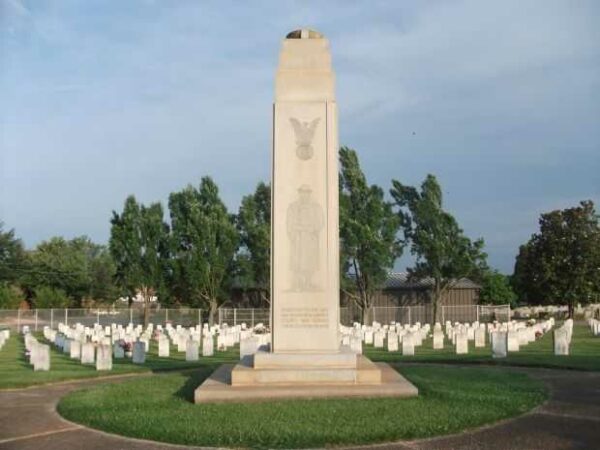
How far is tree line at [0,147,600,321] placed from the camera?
45.2 metres

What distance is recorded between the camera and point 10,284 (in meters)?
57.2

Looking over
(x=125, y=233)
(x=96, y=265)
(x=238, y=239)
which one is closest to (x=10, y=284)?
(x=96, y=265)

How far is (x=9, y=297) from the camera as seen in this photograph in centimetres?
5388

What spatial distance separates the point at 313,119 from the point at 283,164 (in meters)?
0.96

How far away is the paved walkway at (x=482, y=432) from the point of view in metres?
7.26

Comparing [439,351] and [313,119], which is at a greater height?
Result: [313,119]

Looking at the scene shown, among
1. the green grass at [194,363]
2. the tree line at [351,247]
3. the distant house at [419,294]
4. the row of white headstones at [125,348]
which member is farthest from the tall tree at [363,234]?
the green grass at [194,363]

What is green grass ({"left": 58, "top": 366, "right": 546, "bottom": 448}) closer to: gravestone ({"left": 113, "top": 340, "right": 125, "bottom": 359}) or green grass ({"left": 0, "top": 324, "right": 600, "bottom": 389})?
green grass ({"left": 0, "top": 324, "right": 600, "bottom": 389})

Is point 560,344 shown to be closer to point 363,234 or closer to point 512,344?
point 512,344

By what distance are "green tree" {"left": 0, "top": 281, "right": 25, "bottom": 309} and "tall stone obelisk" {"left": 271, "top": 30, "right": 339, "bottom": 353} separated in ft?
157

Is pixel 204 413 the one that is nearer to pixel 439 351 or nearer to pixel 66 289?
pixel 439 351

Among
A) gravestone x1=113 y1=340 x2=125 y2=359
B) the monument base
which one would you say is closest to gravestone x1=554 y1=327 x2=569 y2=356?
the monument base

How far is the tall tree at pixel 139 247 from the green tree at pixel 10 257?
1305 cm

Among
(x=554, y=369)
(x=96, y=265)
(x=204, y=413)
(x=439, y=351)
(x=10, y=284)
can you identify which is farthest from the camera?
(x=96, y=265)
